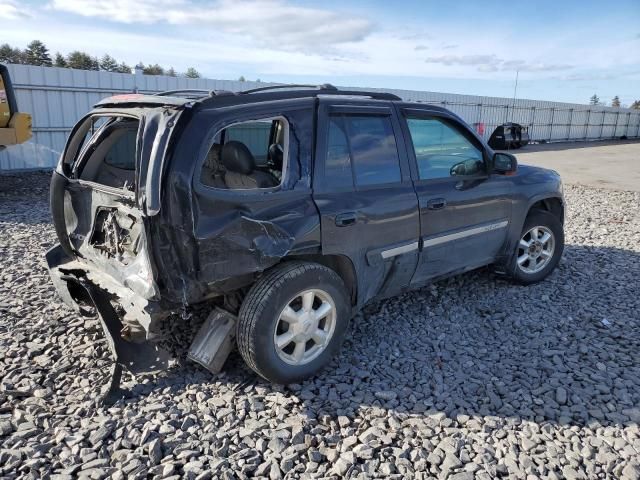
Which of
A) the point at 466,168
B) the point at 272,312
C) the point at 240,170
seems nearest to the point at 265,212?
the point at 240,170

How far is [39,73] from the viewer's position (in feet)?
41.1

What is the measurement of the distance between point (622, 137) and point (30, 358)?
42.2 m

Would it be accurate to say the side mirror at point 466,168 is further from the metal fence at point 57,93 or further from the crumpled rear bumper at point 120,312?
the metal fence at point 57,93

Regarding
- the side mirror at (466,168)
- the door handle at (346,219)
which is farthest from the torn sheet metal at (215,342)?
the side mirror at (466,168)

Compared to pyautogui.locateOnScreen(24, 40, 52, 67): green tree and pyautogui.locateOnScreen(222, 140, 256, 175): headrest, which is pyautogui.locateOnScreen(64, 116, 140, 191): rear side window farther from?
pyautogui.locateOnScreen(24, 40, 52, 67): green tree

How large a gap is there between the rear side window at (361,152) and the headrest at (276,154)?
405 millimetres

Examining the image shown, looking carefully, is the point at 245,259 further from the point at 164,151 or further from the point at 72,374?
the point at 72,374

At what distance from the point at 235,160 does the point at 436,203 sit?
1.64 meters

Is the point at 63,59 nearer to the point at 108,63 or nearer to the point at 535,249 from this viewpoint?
the point at 108,63

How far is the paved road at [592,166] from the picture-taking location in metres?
13.8

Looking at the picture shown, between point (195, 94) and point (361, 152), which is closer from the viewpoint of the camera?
point (195, 94)

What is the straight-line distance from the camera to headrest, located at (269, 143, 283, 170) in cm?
369

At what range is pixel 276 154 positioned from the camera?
12.8ft

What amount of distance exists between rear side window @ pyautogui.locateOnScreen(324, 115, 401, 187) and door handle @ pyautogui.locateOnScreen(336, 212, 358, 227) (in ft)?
0.74
